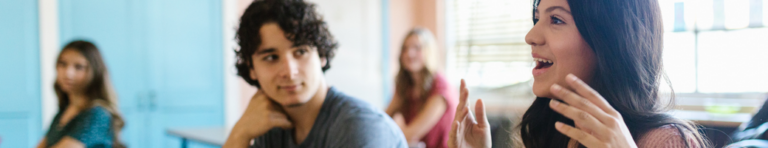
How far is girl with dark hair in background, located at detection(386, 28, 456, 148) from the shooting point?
7.44ft

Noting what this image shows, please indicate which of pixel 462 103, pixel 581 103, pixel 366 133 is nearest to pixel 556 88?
pixel 581 103

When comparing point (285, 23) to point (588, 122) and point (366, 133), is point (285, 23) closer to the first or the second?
point (366, 133)

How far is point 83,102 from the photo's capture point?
191 centimetres

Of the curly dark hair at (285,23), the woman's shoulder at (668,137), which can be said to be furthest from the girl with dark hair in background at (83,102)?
the woman's shoulder at (668,137)

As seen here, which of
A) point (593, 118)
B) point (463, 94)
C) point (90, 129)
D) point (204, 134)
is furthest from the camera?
point (204, 134)

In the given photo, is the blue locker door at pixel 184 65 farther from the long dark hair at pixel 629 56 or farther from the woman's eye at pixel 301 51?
the long dark hair at pixel 629 56

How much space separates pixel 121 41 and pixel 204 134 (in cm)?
123

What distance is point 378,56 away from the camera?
468 centimetres

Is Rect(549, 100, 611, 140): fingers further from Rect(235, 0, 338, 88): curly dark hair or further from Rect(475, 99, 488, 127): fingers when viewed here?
Rect(235, 0, 338, 88): curly dark hair

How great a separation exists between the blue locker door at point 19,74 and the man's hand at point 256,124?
2.48 meters

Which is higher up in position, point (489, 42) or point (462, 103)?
point (489, 42)

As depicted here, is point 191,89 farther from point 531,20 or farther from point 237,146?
point 531,20

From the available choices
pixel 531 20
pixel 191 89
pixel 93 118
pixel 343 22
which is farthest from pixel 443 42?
pixel 531 20

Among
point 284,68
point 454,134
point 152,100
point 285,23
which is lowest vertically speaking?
point 152,100
